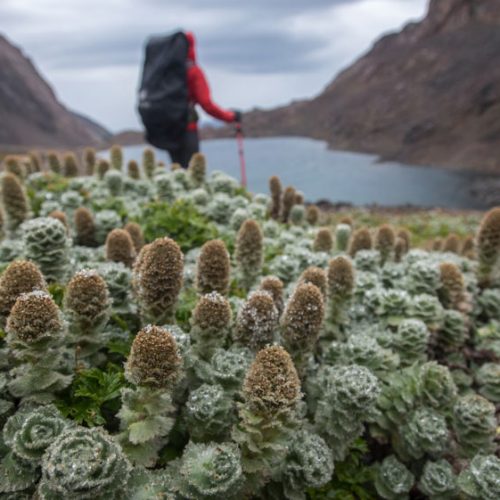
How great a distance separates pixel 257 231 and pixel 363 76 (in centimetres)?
9635

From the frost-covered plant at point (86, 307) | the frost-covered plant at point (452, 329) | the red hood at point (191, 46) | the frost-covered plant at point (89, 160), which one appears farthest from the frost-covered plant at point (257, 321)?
the red hood at point (191, 46)

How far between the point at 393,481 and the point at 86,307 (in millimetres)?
2178

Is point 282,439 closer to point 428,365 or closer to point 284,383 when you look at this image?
point 284,383

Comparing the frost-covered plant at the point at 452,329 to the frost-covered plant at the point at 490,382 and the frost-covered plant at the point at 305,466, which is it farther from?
the frost-covered plant at the point at 305,466

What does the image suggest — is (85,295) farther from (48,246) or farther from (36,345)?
(48,246)

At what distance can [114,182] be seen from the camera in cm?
641

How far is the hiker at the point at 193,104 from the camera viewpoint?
28.7ft

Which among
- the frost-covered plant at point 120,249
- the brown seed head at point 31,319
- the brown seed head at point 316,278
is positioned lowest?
the brown seed head at point 316,278

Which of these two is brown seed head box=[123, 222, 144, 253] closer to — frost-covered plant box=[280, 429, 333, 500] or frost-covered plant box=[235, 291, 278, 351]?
frost-covered plant box=[235, 291, 278, 351]

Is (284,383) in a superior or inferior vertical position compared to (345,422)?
superior

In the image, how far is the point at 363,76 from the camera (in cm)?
9162

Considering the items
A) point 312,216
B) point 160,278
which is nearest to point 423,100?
point 312,216

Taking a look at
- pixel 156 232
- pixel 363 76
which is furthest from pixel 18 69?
pixel 156 232

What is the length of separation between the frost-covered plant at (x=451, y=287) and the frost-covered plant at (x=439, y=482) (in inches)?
68.9
